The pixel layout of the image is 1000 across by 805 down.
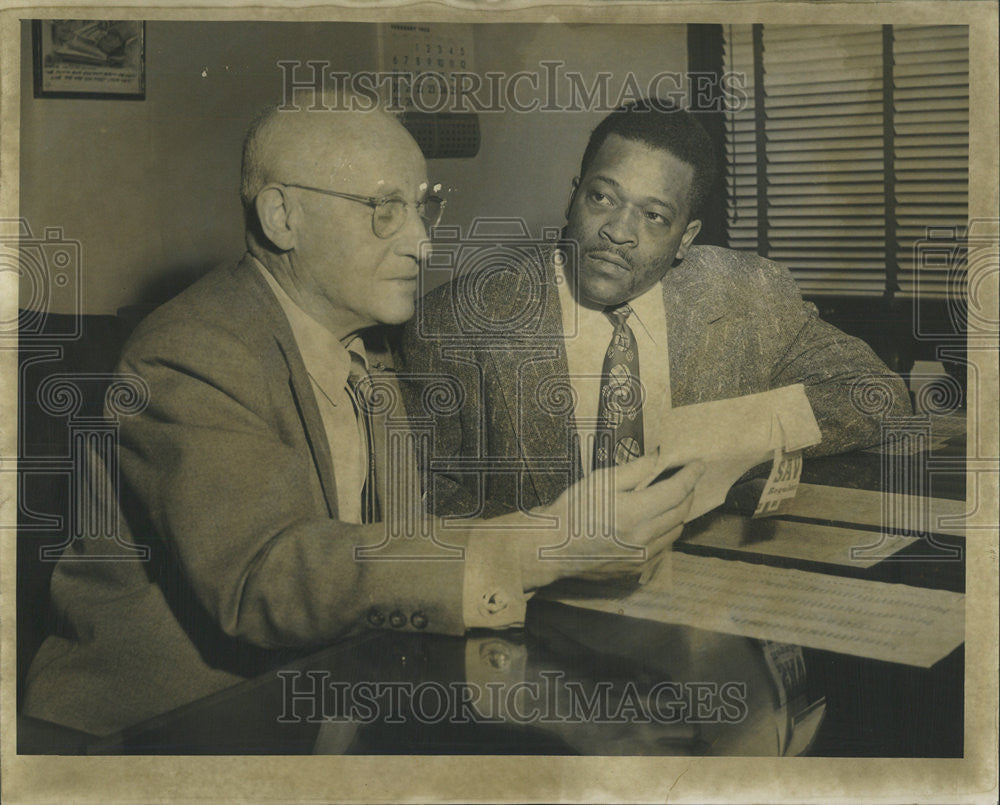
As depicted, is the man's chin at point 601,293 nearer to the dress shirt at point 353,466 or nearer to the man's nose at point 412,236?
the man's nose at point 412,236

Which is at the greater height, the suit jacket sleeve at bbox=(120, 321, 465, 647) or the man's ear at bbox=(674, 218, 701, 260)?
the man's ear at bbox=(674, 218, 701, 260)

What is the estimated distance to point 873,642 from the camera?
173 centimetres

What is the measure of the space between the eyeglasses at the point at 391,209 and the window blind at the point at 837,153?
54cm

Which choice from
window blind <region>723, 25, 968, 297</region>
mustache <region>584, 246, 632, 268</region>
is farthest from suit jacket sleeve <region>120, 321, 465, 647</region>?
window blind <region>723, 25, 968, 297</region>

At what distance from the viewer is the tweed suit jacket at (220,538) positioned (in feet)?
5.47

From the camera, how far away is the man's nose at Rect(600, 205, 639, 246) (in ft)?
5.83

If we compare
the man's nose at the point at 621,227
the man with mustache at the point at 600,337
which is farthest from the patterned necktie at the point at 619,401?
the man's nose at the point at 621,227

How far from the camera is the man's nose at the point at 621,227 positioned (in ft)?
5.83

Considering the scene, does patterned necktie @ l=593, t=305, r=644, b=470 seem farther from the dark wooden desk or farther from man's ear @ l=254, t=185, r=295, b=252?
man's ear @ l=254, t=185, r=295, b=252

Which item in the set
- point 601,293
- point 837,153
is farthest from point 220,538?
point 837,153

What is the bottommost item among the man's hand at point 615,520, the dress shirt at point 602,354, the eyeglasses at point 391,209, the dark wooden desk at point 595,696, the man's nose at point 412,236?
the dark wooden desk at point 595,696

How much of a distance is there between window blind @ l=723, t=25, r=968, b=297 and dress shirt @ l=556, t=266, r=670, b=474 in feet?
0.67

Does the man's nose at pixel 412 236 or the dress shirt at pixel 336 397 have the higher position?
the man's nose at pixel 412 236

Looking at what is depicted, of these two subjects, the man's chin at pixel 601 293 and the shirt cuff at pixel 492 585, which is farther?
the man's chin at pixel 601 293
